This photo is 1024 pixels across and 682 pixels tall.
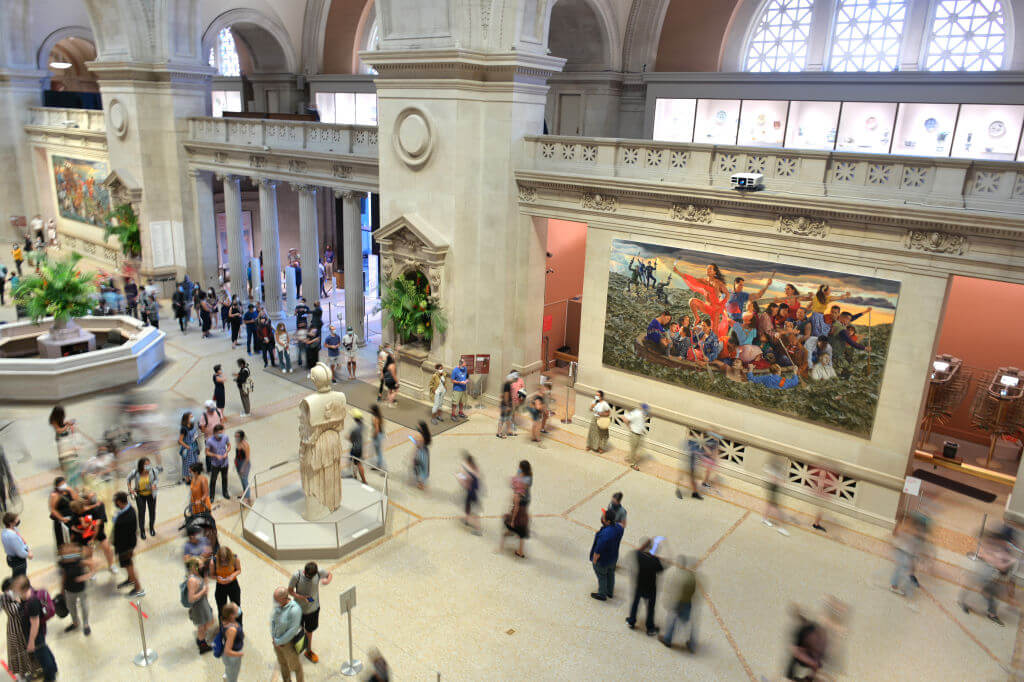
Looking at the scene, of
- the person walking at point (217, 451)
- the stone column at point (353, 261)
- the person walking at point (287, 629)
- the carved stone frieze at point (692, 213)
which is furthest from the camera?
the stone column at point (353, 261)

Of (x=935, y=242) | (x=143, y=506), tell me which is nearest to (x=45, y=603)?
(x=143, y=506)

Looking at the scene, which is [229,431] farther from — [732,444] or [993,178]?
[993,178]

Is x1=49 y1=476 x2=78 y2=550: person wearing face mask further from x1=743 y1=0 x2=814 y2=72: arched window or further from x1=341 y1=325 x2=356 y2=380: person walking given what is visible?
x1=743 y1=0 x2=814 y2=72: arched window

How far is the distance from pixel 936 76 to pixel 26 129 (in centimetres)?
3155

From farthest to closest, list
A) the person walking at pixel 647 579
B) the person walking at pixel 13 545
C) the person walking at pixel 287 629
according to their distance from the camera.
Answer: the person walking at pixel 647 579 < the person walking at pixel 13 545 < the person walking at pixel 287 629

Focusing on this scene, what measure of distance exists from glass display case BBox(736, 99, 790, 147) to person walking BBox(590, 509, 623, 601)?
41.5ft

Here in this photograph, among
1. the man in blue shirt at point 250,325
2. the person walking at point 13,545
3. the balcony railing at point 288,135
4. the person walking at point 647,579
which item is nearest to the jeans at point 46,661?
the person walking at point 13,545

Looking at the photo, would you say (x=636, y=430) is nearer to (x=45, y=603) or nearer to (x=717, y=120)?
(x=45, y=603)

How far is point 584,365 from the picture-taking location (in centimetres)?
1438

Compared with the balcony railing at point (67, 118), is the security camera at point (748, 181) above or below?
below

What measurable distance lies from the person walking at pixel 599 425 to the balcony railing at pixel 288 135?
846 centimetres

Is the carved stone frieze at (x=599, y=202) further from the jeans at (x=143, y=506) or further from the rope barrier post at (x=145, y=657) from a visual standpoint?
the rope barrier post at (x=145, y=657)

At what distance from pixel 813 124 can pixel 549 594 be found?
44.0 feet

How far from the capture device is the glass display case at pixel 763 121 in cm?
1736
